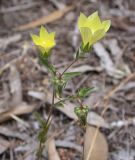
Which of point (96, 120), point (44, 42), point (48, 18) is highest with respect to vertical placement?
point (48, 18)

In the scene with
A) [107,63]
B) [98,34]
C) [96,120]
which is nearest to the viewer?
[98,34]

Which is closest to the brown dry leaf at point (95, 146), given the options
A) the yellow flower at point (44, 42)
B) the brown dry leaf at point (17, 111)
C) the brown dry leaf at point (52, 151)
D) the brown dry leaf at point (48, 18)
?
the brown dry leaf at point (52, 151)

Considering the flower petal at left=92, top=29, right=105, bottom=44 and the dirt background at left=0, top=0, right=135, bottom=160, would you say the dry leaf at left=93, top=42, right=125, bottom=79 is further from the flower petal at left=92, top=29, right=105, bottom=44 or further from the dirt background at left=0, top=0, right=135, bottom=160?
the flower petal at left=92, top=29, right=105, bottom=44

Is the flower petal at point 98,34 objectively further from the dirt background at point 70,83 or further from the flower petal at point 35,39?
the dirt background at point 70,83

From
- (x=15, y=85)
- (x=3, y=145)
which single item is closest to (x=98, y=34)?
(x=3, y=145)

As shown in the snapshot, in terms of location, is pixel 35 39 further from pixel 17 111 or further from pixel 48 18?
pixel 48 18
